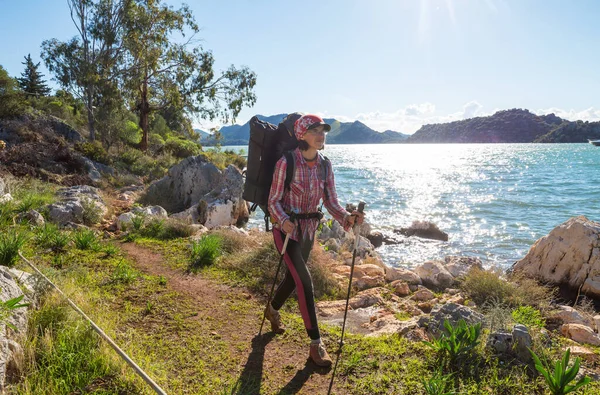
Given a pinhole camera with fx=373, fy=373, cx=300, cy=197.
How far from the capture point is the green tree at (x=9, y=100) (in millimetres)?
18273

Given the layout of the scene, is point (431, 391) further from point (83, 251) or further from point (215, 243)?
point (83, 251)

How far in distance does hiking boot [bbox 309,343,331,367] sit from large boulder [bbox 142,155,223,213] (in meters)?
10.7

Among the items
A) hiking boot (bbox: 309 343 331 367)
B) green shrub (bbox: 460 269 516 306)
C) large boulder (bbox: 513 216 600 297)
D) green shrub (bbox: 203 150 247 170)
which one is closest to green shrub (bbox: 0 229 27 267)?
hiking boot (bbox: 309 343 331 367)

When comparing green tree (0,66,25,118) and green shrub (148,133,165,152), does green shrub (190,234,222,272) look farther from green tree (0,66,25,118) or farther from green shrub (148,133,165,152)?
green shrub (148,133,165,152)

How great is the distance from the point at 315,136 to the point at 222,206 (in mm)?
8873

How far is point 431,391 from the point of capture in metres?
2.85

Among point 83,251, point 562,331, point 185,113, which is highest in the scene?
point 185,113

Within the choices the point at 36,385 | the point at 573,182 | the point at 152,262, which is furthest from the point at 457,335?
the point at 573,182

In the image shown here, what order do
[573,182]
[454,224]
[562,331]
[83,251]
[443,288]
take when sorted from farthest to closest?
[573,182] → [454,224] → [443,288] → [83,251] → [562,331]

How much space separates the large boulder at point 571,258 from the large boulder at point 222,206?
8.20 m

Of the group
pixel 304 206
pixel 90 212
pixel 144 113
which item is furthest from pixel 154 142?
pixel 304 206

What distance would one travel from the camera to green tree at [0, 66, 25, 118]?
719 inches

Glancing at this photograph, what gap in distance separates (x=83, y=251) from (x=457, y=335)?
602 centimetres

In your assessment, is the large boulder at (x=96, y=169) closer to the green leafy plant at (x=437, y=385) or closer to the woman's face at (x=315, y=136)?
the woman's face at (x=315, y=136)
